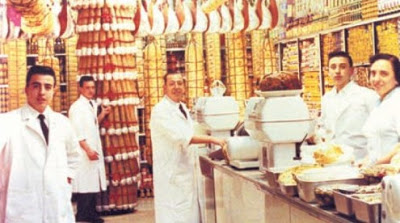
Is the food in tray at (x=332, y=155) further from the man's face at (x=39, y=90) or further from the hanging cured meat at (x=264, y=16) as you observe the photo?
the hanging cured meat at (x=264, y=16)

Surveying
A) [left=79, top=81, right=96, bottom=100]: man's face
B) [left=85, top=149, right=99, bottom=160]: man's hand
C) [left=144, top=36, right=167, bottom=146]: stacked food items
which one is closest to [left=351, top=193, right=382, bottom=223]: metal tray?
[left=85, top=149, right=99, bottom=160]: man's hand

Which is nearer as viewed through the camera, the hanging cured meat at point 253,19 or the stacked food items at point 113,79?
the stacked food items at point 113,79

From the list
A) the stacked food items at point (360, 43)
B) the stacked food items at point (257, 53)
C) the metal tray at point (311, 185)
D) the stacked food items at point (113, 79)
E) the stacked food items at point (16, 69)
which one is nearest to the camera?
the metal tray at point (311, 185)

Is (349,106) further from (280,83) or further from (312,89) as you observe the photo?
(312,89)

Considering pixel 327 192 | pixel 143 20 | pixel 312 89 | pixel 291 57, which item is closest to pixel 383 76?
pixel 327 192

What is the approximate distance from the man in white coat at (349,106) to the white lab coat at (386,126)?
0.63 meters

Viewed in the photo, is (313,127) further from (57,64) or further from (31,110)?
(57,64)

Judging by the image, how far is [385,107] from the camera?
Answer: 488cm

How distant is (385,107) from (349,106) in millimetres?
749

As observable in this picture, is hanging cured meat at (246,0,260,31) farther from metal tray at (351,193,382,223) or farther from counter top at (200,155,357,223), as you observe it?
metal tray at (351,193,382,223)

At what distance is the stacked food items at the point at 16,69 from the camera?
9320mm

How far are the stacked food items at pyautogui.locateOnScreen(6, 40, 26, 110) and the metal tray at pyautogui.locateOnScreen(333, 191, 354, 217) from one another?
7.38 m

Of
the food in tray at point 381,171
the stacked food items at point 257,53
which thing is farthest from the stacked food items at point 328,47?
the food in tray at point 381,171

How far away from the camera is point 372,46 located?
253 inches
